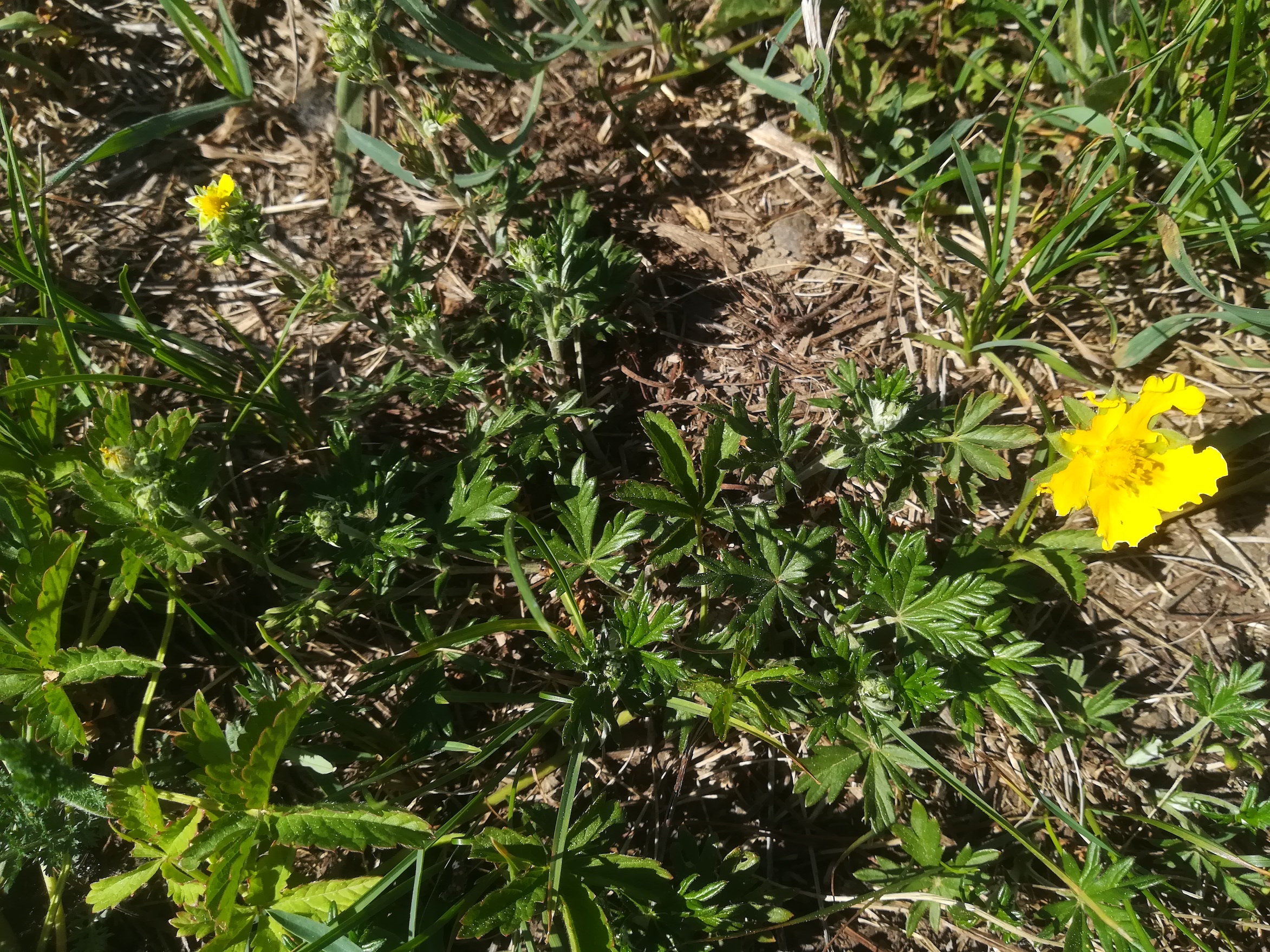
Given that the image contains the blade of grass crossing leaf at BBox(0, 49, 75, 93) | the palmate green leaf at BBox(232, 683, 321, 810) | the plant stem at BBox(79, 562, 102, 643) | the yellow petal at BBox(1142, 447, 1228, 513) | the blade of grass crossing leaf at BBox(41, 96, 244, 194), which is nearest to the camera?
the palmate green leaf at BBox(232, 683, 321, 810)

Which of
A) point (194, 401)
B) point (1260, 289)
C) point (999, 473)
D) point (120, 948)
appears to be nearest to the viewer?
point (999, 473)

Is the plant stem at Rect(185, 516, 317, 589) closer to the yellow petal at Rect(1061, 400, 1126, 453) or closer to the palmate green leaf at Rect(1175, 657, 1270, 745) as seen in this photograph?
the yellow petal at Rect(1061, 400, 1126, 453)

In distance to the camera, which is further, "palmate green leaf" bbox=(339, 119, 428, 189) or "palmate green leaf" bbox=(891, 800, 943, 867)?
"palmate green leaf" bbox=(339, 119, 428, 189)

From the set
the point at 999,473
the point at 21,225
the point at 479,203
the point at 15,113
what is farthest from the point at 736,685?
the point at 15,113

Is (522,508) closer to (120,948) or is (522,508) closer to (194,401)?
(194,401)

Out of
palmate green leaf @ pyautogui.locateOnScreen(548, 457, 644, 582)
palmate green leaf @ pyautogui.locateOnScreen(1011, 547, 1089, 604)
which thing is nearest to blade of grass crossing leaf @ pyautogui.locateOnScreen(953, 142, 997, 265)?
palmate green leaf @ pyautogui.locateOnScreen(1011, 547, 1089, 604)

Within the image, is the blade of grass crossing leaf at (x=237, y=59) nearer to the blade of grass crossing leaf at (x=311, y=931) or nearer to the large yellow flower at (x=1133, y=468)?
the blade of grass crossing leaf at (x=311, y=931)
